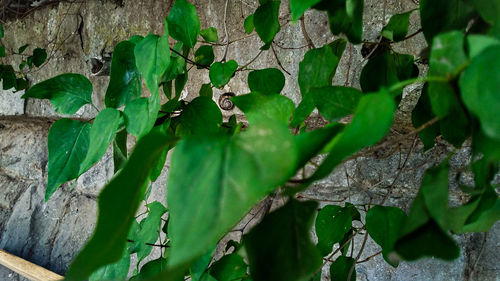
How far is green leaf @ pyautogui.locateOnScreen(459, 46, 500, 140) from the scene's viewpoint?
17cm

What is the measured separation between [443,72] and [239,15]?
719mm

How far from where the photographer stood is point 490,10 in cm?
24

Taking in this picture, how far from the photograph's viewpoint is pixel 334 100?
32 cm

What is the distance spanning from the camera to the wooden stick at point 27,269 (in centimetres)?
131

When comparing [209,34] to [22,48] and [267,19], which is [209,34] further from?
[22,48]

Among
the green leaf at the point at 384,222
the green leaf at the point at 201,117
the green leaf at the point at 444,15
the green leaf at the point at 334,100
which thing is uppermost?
the green leaf at the point at 444,15

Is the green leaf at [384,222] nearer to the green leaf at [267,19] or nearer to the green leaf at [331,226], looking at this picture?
the green leaf at [331,226]

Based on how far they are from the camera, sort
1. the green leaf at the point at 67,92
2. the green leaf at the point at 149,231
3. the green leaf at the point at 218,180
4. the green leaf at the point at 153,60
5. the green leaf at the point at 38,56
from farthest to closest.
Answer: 1. the green leaf at the point at 38,56
2. the green leaf at the point at 149,231
3. the green leaf at the point at 67,92
4. the green leaf at the point at 153,60
5. the green leaf at the point at 218,180

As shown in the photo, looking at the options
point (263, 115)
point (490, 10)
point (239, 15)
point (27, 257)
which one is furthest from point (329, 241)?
point (27, 257)

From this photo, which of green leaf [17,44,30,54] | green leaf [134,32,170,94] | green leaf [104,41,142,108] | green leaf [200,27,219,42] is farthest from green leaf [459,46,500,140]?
→ green leaf [17,44,30,54]

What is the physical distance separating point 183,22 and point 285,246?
0.37m

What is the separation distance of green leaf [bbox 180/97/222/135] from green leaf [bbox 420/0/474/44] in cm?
24

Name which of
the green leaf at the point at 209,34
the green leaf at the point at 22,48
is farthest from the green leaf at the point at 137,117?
the green leaf at the point at 22,48

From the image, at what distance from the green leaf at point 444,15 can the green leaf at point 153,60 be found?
0.22 meters
